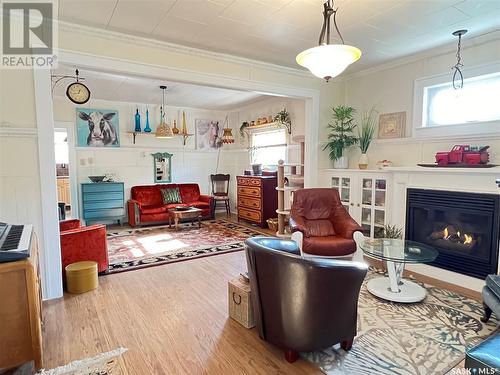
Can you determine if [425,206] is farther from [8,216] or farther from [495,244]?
[8,216]

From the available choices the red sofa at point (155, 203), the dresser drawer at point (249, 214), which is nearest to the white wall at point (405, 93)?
the dresser drawer at point (249, 214)

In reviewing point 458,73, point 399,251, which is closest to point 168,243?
point 399,251

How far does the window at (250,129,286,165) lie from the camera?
622cm

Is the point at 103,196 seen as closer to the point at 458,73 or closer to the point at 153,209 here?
the point at 153,209

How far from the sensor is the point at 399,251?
288cm

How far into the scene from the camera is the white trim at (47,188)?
2.74m

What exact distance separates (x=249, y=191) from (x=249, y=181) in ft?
0.69

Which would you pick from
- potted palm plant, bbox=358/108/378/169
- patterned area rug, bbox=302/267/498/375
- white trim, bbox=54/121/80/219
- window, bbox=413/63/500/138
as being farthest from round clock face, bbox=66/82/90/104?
window, bbox=413/63/500/138

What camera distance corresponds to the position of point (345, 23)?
9.55 ft

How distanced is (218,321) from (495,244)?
283 centimetres

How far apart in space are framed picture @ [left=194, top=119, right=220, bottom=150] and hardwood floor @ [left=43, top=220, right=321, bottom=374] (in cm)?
455

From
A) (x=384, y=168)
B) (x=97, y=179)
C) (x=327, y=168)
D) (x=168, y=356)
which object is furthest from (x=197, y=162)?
(x=168, y=356)

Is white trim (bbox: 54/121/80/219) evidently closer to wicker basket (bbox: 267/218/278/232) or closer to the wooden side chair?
the wooden side chair

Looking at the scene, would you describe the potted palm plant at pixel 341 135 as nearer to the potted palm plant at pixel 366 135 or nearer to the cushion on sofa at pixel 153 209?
the potted palm plant at pixel 366 135
